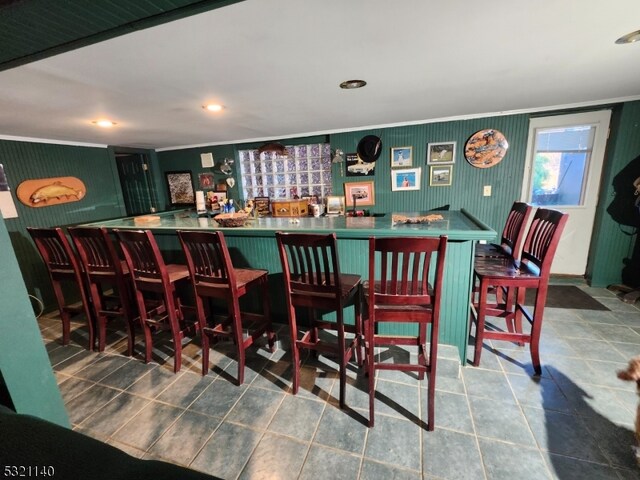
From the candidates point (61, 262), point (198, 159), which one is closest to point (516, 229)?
point (61, 262)

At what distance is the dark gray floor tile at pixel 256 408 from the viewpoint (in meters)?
1.62

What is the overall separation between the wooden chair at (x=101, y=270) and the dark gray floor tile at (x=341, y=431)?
1.76 metres

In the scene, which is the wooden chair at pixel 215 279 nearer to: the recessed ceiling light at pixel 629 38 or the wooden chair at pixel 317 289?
the wooden chair at pixel 317 289

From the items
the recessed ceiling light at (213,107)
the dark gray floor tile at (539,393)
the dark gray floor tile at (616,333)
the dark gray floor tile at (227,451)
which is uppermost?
the recessed ceiling light at (213,107)

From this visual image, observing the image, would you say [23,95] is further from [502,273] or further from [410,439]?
[502,273]

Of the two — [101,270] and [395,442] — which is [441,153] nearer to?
[395,442]

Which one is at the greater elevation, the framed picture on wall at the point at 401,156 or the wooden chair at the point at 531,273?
the framed picture on wall at the point at 401,156

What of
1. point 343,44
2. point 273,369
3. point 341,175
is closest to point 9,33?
point 343,44

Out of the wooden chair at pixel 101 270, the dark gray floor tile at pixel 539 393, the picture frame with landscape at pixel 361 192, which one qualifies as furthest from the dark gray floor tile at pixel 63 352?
the picture frame with landscape at pixel 361 192

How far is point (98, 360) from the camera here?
7.42 ft

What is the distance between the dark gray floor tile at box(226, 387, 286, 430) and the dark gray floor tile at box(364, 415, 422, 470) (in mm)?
608

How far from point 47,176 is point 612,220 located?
682cm

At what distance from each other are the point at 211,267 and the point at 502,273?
2020 mm

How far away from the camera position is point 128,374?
2.07 m
